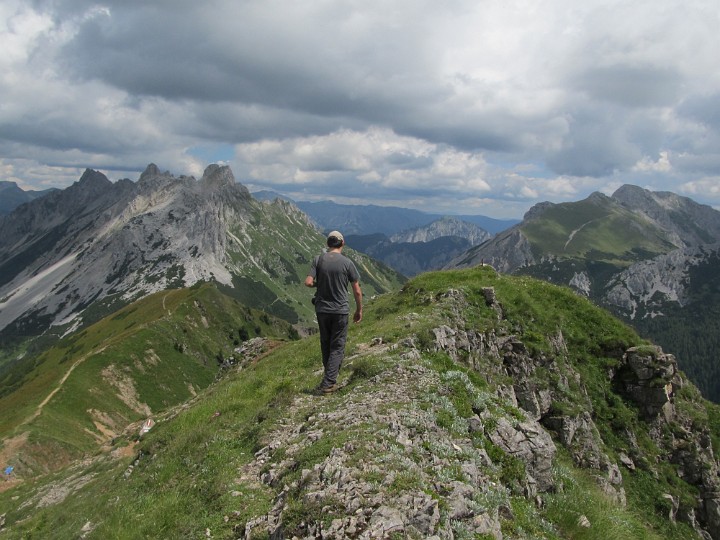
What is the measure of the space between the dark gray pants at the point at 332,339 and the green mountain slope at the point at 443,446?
811 mm

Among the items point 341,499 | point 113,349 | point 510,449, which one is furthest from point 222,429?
point 113,349

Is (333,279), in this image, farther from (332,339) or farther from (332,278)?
(332,339)

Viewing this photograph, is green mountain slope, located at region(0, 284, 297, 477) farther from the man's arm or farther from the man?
the man's arm

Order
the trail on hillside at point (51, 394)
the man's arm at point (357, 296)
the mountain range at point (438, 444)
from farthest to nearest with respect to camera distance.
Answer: the trail on hillside at point (51, 394) < the man's arm at point (357, 296) < the mountain range at point (438, 444)

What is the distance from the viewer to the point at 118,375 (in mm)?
112812

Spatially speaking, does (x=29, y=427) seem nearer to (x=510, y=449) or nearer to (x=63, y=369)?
(x=63, y=369)

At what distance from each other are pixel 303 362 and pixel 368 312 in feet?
36.2

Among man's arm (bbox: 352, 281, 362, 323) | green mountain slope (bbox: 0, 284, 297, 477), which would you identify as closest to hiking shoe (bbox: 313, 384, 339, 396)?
man's arm (bbox: 352, 281, 362, 323)

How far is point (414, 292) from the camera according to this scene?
3384 centimetres

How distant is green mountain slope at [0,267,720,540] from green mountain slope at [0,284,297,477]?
5258cm

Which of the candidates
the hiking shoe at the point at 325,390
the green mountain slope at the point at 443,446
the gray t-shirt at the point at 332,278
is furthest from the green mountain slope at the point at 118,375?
the gray t-shirt at the point at 332,278

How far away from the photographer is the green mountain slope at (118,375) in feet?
254

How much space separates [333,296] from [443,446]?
6.21 metres

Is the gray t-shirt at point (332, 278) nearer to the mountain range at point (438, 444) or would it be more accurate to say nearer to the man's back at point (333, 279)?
the man's back at point (333, 279)
